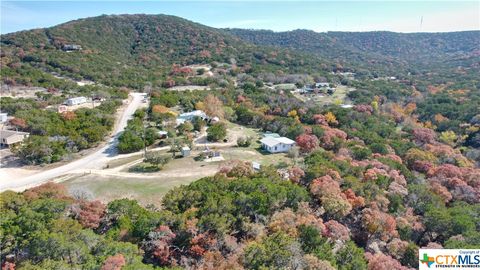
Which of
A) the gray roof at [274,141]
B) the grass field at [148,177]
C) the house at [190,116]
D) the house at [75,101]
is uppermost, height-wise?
the house at [75,101]

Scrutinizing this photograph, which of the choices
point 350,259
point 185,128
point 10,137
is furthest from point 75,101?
point 350,259

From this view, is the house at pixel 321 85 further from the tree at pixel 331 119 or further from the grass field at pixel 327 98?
the tree at pixel 331 119

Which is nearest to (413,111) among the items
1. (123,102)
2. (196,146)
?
(196,146)

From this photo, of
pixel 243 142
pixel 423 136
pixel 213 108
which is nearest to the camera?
pixel 243 142

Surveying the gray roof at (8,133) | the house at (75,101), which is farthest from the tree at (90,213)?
the house at (75,101)

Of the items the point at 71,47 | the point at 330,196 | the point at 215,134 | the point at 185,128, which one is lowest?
the point at 330,196

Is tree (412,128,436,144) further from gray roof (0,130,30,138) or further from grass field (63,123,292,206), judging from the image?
gray roof (0,130,30,138)

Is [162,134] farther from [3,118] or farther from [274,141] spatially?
[3,118]
